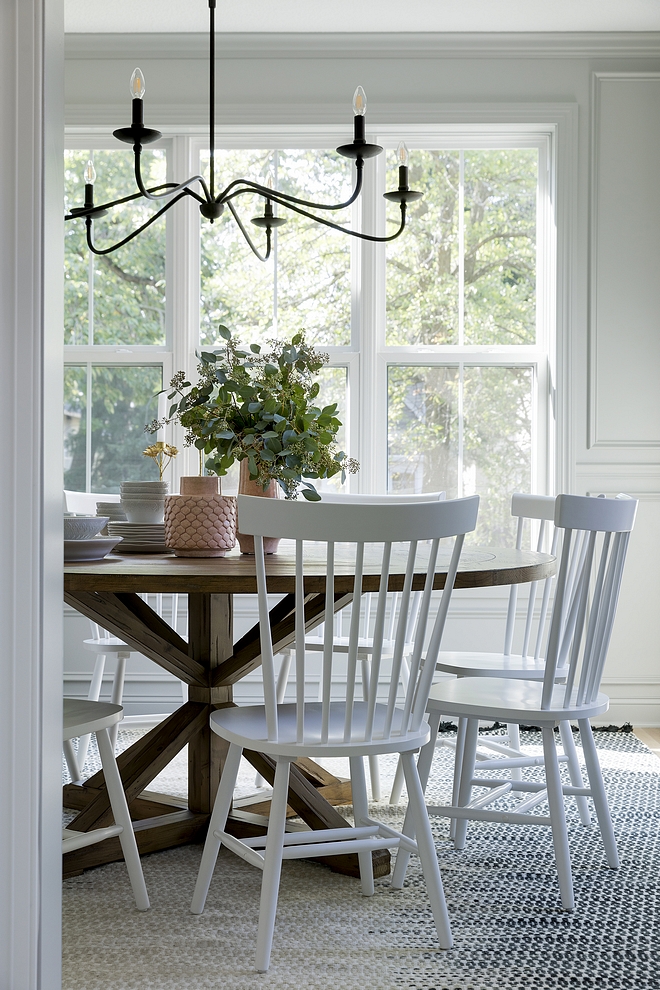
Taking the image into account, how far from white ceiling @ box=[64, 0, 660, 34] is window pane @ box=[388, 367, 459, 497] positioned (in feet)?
4.66

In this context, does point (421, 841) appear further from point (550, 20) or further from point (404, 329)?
point (550, 20)

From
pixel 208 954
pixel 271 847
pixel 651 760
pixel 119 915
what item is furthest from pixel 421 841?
pixel 651 760

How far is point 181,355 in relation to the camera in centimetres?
390

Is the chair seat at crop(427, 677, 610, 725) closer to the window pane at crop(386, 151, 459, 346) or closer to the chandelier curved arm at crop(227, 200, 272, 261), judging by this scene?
the chandelier curved arm at crop(227, 200, 272, 261)

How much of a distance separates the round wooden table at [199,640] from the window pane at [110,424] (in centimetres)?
157

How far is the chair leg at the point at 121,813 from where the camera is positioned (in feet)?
6.20

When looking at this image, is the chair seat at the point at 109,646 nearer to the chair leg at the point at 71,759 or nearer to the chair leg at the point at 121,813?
the chair leg at the point at 71,759

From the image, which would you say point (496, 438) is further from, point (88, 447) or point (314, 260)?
point (88, 447)

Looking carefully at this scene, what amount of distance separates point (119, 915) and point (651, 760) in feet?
6.83

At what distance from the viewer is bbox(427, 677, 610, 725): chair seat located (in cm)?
199

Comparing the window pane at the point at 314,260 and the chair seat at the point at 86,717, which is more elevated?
the window pane at the point at 314,260

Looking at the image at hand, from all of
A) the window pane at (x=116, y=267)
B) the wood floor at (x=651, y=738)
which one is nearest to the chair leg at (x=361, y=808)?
the wood floor at (x=651, y=738)

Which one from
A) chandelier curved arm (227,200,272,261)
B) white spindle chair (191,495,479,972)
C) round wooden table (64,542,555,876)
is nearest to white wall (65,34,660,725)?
chandelier curved arm (227,200,272,261)

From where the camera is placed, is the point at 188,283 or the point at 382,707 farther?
the point at 188,283
